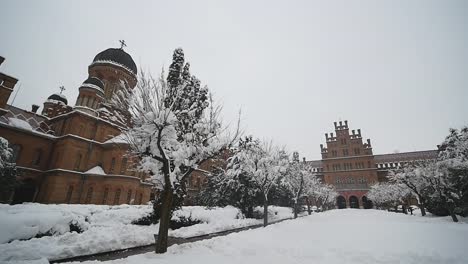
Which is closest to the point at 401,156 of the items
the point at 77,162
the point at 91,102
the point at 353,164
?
the point at 353,164

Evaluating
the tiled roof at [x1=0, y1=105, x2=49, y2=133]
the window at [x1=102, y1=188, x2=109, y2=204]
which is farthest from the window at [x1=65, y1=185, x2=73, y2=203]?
the tiled roof at [x1=0, y1=105, x2=49, y2=133]

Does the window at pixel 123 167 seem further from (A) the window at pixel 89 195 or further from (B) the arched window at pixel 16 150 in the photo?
(B) the arched window at pixel 16 150

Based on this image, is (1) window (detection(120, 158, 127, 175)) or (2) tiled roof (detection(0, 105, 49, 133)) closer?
(2) tiled roof (detection(0, 105, 49, 133))

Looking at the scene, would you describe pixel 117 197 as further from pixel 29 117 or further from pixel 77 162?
pixel 29 117

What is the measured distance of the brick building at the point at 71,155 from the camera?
79.8ft

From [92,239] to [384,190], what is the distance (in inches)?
2068

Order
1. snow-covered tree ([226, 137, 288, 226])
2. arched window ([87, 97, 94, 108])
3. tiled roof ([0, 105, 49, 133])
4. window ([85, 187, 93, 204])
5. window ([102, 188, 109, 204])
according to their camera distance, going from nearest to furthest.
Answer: snow-covered tree ([226, 137, 288, 226]), window ([85, 187, 93, 204]), tiled roof ([0, 105, 49, 133]), window ([102, 188, 109, 204]), arched window ([87, 97, 94, 108])

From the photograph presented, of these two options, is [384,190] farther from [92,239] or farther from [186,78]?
[92,239]

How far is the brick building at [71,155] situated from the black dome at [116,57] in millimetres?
5859

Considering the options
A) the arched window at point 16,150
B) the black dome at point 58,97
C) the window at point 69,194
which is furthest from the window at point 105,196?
the black dome at point 58,97

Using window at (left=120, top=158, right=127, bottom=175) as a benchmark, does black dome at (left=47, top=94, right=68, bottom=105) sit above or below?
above

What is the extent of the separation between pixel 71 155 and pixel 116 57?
17640 millimetres

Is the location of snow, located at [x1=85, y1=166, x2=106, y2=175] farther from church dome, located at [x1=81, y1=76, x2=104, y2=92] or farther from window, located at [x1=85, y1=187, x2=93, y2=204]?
church dome, located at [x1=81, y1=76, x2=104, y2=92]

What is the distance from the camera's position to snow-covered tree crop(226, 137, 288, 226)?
1922cm
